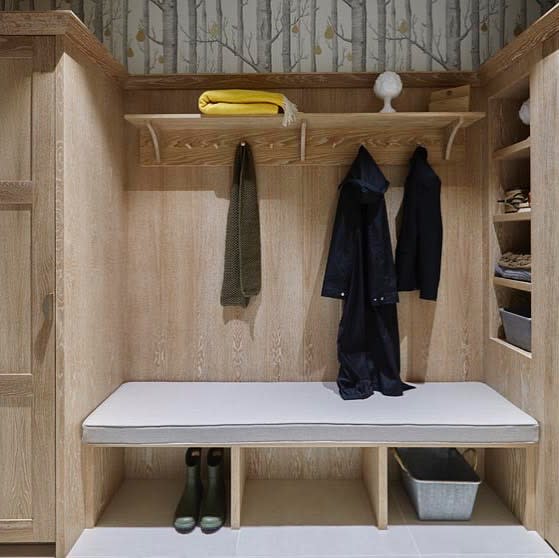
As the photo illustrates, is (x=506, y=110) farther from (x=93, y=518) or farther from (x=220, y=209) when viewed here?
(x=93, y=518)

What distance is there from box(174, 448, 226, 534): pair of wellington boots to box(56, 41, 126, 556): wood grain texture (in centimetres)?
37

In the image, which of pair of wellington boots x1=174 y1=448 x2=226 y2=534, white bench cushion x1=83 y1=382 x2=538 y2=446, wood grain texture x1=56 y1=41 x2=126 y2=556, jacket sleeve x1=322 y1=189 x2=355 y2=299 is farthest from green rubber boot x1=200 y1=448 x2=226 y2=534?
jacket sleeve x1=322 y1=189 x2=355 y2=299

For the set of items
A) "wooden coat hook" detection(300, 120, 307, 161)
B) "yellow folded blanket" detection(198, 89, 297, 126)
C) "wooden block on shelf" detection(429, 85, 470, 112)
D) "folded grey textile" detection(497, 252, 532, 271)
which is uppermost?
"wooden block on shelf" detection(429, 85, 470, 112)

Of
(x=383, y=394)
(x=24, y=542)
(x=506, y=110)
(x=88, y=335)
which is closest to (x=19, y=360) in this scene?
(x=88, y=335)

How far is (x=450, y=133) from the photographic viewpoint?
271cm

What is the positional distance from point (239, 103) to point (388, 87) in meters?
0.69

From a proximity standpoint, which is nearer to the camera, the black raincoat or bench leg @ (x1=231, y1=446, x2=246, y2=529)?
bench leg @ (x1=231, y1=446, x2=246, y2=529)

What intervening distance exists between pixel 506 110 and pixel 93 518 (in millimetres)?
2594

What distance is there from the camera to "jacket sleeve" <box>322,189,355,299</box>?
2646 millimetres

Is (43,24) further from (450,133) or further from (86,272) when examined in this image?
(450,133)

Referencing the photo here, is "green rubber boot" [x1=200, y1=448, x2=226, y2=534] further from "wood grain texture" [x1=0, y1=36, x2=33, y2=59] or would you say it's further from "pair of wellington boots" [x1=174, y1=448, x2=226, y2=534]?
"wood grain texture" [x1=0, y1=36, x2=33, y2=59]

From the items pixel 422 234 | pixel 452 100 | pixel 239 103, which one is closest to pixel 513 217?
pixel 422 234

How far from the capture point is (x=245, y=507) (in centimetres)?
251

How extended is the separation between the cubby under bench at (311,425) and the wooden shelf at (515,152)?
3.57ft
